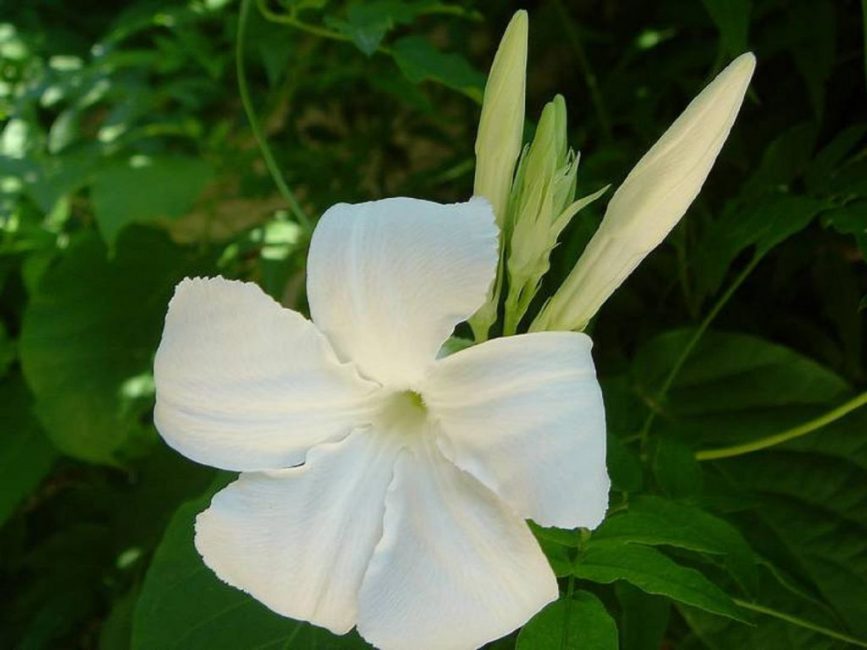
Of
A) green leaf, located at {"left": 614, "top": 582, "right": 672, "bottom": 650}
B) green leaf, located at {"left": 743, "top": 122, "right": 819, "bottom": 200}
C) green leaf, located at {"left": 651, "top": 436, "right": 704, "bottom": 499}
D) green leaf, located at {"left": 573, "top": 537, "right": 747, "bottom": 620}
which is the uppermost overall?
green leaf, located at {"left": 743, "top": 122, "right": 819, "bottom": 200}

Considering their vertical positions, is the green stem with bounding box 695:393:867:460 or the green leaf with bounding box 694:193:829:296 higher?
the green leaf with bounding box 694:193:829:296

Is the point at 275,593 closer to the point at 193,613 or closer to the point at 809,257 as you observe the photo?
the point at 193,613

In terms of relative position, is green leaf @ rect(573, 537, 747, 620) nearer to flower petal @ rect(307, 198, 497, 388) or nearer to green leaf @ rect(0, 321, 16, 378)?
flower petal @ rect(307, 198, 497, 388)

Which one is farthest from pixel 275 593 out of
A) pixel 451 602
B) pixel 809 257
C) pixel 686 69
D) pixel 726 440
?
pixel 686 69

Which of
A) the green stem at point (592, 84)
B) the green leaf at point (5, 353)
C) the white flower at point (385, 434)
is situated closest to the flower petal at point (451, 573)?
the white flower at point (385, 434)

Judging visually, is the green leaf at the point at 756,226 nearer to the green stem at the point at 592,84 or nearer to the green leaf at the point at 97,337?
the green stem at the point at 592,84

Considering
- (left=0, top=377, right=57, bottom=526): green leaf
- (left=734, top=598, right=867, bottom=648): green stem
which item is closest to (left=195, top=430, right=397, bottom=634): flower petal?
(left=734, top=598, right=867, bottom=648): green stem

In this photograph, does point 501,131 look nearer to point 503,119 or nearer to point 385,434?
point 503,119
